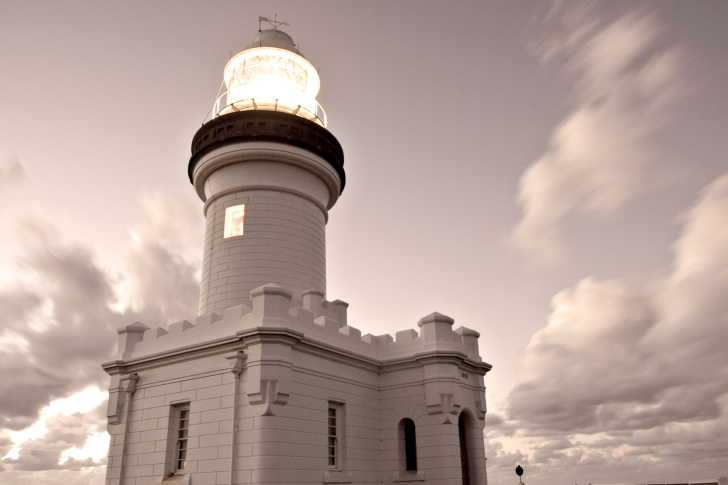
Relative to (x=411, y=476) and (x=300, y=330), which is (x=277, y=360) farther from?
(x=411, y=476)

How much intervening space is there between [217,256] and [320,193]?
189 inches

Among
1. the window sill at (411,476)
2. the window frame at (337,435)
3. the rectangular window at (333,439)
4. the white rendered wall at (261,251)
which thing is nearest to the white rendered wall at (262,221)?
the white rendered wall at (261,251)

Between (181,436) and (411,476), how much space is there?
690cm

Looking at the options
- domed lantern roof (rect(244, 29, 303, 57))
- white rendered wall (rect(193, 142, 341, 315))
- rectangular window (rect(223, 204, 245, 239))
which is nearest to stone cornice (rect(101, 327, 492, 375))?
white rendered wall (rect(193, 142, 341, 315))

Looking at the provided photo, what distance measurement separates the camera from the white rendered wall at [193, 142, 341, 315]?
20.3 m

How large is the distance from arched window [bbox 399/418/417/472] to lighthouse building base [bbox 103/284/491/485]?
0.03 m

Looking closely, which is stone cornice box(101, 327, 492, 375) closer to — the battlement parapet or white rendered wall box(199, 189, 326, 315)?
the battlement parapet

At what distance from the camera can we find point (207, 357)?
16.0m

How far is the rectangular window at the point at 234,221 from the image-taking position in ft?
69.1

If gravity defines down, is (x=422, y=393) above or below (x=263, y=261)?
below

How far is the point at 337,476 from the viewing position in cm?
1591

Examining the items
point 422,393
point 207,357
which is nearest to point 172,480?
point 207,357

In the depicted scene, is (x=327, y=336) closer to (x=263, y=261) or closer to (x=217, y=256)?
(x=263, y=261)

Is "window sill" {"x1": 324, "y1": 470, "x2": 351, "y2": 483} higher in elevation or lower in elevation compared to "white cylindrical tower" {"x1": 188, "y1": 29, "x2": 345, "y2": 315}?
lower
